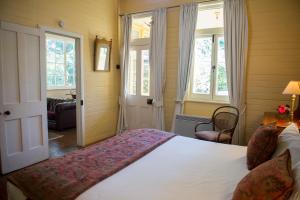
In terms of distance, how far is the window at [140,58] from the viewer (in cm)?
469

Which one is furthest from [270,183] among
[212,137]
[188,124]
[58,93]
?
[58,93]

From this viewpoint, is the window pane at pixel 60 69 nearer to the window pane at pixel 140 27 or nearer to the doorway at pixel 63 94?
the doorway at pixel 63 94

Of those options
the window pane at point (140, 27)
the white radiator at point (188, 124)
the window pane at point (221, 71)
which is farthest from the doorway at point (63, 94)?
the window pane at point (221, 71)

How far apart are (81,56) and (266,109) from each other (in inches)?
136

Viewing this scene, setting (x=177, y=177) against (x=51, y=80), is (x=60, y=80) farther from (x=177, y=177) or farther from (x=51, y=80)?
(x=177, y=177)

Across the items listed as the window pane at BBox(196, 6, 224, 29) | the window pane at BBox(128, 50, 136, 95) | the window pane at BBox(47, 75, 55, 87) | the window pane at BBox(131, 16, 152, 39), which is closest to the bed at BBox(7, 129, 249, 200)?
the window pane at BBox(196, 6, 224, 29)

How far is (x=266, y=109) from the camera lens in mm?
3572

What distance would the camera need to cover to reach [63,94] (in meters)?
7.68

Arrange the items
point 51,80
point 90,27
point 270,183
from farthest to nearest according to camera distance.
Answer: point 51,80 < point 90,27 < point 270,183

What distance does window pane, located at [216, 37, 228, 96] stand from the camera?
3.91 m

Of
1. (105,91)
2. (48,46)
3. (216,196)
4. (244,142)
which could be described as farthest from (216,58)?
(48,46)

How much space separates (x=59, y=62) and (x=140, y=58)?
13.6 feet

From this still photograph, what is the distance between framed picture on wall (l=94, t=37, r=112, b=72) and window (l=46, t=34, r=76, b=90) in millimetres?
3154

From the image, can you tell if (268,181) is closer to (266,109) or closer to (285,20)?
(266,109)
